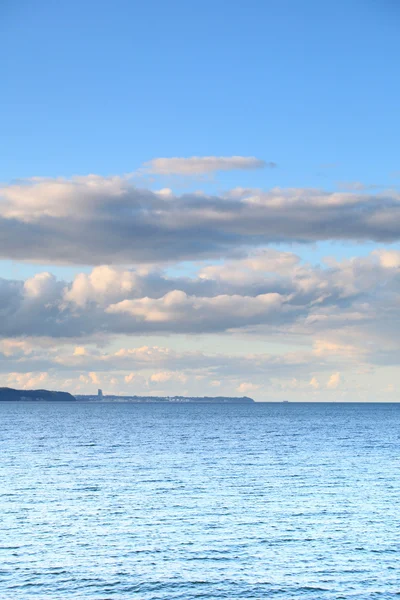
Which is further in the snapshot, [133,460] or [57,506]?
[133,460]

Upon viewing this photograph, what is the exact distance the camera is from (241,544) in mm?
45719

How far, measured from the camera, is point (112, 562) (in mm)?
41812

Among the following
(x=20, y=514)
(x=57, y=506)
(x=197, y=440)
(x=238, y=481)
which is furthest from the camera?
(x=197, y=440)

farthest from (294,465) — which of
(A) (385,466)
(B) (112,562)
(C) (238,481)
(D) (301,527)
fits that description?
(B) (112,562)

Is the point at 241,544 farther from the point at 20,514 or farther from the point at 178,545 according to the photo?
the point at 20,514

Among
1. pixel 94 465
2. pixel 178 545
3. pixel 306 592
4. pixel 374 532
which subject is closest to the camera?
pixel 306 592

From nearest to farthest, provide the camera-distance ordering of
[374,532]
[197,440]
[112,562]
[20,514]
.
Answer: [112,562] < [374,532] < [20,514] < [197,440]

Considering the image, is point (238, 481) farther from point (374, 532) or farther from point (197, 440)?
point (197, 440)

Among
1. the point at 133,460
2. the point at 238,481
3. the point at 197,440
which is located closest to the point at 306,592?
the point at 238,481

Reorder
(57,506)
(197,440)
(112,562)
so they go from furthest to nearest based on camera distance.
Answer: (197,440)
(57,506)
(112,562)

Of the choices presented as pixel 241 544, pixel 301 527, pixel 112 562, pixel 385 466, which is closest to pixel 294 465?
pixel 385 466

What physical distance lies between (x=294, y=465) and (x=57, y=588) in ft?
183

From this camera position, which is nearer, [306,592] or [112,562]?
[306,592]

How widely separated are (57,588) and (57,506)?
72.4 feet
